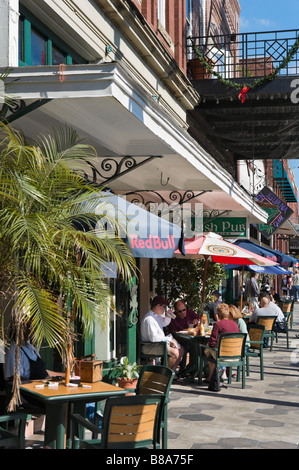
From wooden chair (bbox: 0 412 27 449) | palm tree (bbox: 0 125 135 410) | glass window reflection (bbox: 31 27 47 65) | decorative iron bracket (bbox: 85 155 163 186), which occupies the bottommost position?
wooden chair (bbox: 0 412 27 449)

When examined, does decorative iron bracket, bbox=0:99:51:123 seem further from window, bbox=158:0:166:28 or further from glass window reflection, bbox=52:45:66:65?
window, bbox=158:0:166:28

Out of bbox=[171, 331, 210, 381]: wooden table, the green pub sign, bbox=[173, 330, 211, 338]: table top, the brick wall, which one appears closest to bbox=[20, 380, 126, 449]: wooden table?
bbox=[171, 331, 210, 381]: wooden table

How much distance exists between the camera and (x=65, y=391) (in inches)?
241

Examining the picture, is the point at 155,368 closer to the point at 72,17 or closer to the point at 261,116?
the point at 72,17

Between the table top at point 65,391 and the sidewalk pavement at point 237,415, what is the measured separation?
3.77ft

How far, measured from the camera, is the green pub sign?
16312mm

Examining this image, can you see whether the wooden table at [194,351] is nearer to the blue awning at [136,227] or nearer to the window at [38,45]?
the blue awning at [136,227]

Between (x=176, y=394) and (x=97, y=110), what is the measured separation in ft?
19.1

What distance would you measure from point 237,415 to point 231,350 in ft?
6.42

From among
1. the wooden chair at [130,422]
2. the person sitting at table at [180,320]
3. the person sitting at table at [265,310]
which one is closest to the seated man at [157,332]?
the person sitting at table at [180,320]

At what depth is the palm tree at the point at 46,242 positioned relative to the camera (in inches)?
182

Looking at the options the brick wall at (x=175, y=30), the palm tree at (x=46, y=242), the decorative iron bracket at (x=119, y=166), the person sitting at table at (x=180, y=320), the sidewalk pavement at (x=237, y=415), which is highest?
the brick wall at (x=175, y=30)

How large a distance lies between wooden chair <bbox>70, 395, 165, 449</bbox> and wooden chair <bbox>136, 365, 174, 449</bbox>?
878 millimetres

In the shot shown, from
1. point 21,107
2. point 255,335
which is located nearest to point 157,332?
point 255,335
